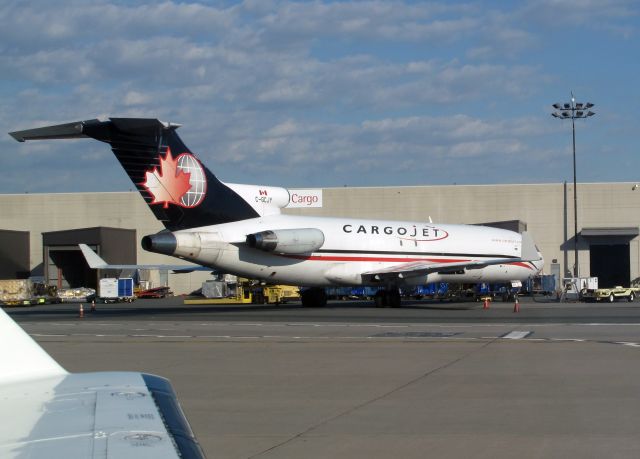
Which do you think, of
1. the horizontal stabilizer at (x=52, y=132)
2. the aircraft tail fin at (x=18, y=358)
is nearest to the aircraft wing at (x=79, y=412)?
the aircraft tail fin at (x=18, y=358)

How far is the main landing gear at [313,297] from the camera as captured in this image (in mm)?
42125

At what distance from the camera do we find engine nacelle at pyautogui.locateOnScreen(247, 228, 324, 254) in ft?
109

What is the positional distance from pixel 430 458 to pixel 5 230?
66.0 m

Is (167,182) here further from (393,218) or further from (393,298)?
(393,218)

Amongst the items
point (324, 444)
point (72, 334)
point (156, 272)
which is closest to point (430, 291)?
point (156, 272)

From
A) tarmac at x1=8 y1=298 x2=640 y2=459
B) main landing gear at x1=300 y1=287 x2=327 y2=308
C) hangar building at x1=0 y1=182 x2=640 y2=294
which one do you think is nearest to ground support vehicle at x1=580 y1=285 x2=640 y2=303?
hangar building at x1=0 y1=182 x2=640 y2=294

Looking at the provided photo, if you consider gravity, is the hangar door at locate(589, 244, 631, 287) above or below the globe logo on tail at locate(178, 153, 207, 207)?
below

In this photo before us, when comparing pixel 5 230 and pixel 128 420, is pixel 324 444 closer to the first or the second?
pixel 128 420

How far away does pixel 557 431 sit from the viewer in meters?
9.62

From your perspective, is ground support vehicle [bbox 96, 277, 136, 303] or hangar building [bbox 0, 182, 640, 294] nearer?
ground support vehicle [bbox 96, 277, 136, 303]

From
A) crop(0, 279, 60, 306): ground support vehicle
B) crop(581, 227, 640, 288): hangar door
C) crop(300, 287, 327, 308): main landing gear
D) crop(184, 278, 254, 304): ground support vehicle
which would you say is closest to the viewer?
crop(300, 287, 327, 308): main landing gear

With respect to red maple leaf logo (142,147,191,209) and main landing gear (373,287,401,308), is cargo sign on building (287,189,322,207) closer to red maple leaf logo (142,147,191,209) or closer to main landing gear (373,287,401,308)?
main landing gear (373,287,401,308)

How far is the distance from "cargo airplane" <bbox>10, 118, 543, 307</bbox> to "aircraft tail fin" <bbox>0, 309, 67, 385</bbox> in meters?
22.8

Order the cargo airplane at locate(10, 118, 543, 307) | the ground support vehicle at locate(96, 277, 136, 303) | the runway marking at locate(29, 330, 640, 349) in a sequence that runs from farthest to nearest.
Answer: the ground support vehicle at locate(96, 277, 136, 303) < the cargo airplane at locate(10, 118, 543, 307) < the runway marking at locate(29, 330, 640, 349)
